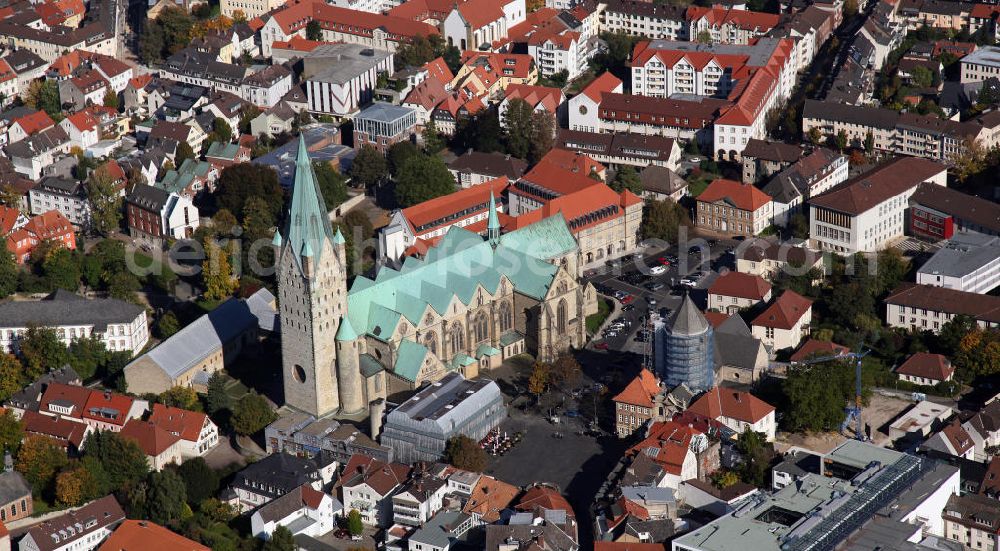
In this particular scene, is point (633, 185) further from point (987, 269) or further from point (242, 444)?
point (242, 444)

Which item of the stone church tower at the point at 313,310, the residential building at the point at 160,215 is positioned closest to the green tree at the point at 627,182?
the residential building at the point at 160,215

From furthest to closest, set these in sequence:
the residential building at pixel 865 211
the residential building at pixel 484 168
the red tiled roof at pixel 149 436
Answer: the residential building at pixel 484 168
the residential building at pixel 865 211
the red tiled roof at pixel 149 436

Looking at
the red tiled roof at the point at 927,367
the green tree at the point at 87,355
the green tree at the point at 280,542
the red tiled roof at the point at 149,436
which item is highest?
the red tiled roof at the point at 927,367

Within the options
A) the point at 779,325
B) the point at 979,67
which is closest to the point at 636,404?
the point at 779,325

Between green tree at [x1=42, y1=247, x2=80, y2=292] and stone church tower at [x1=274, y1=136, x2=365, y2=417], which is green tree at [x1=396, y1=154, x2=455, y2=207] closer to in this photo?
green tree at [x1=42, y1=247, x2=80, y2=292]

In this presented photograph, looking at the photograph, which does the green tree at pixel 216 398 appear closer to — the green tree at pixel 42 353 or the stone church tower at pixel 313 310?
the stone church tower at pixel 313 310

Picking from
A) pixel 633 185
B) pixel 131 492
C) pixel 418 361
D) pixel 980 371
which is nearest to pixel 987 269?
pixel 980 371
